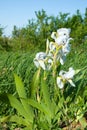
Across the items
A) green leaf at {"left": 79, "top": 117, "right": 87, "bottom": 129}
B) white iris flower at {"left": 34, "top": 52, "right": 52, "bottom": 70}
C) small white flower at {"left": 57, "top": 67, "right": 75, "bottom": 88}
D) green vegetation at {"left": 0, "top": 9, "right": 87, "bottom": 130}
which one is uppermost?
white iris flower at {"left": 34, "top": 52, "right": 52, "bottom": 70}

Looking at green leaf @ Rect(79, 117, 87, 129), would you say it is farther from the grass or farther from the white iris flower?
the white iris flower

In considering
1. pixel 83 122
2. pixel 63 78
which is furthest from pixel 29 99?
pixel 83 122

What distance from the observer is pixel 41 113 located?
2.89 meters

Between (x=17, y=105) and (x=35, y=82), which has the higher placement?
(x=35, y=82)

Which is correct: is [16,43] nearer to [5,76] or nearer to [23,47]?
[23,47]

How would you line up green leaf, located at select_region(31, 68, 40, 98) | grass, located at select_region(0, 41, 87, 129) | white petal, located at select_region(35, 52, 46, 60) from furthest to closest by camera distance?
grass, located at select_region(0, 41, 87, 129) < green leaf, located at select_region(31, 68, 40, 98) < white petal, located at select_region(35, 52, 46, 60)

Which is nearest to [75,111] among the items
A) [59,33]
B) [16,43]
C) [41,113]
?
[41,113]

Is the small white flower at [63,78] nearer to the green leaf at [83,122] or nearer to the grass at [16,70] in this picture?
the green leaf at [83,122]

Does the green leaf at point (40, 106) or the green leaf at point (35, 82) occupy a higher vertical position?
the green leaf at point (35, 82)

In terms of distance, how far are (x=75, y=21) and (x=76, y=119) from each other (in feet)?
38.1

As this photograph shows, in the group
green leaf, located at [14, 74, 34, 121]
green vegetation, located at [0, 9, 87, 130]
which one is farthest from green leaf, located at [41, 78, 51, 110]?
green leaf, located at [14, 74, 34, 121]

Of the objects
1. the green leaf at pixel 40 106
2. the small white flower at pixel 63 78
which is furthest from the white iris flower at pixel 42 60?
the green leaf at pixel 40 106

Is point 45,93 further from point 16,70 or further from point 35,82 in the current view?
point 16,70

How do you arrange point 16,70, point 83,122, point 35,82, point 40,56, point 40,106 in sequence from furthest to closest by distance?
point 16,70
point 83,122
point 35,82
point 40,106
point 40,56
